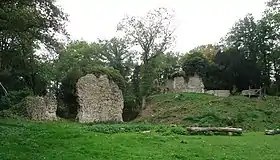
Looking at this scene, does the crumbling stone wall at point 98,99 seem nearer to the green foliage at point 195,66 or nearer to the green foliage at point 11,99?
the green foliage at point 11,99

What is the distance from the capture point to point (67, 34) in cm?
2278

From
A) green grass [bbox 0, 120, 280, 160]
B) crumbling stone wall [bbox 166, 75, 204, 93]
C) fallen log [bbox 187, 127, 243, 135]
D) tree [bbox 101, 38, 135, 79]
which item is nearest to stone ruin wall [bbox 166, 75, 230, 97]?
crumbling stone wall [bbox 166, 75, 204, 93]

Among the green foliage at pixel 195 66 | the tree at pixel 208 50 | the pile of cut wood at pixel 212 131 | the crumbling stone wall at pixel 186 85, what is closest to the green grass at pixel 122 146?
the pile of cut wood at pixel 212 131

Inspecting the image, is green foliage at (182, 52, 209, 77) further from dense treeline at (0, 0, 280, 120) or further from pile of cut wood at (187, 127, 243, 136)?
pile of cut wood at (187, 127, 243, 136)

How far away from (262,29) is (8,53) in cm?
3734

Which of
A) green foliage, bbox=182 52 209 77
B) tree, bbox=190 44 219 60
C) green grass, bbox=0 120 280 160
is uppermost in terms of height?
tree, bbox=190 44 219 60

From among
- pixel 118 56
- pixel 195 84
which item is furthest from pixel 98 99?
pixel 118 56

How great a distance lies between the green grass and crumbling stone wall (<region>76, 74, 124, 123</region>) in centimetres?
1290

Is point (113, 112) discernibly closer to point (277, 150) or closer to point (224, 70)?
point (277, 150)

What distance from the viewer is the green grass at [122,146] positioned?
49.3 feet

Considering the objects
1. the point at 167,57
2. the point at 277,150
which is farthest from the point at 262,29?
the point at 277,150

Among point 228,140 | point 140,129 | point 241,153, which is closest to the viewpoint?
point 241,153

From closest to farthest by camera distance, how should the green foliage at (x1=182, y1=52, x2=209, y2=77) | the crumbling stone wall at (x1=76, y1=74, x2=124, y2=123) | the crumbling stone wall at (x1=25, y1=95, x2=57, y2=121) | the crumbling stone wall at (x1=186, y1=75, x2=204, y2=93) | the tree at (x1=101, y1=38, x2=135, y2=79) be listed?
1. the crumbling stone wall at (x1=25, y1=95, x2=57, y2=121)
2. the crumbling stone wall at (x1=76, y1=74, x2=124, y2=123)
3. the crumbling stone wall at (x1=186, y1=75, x2=204, y2=93)
4. the green foliage at (x1=182, y1=52, x2=209, y2=77)
5. the tree at (x1=101, y1=38, x2=135, y2=79)

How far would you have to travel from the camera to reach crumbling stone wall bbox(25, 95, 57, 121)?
31250 millimetres
